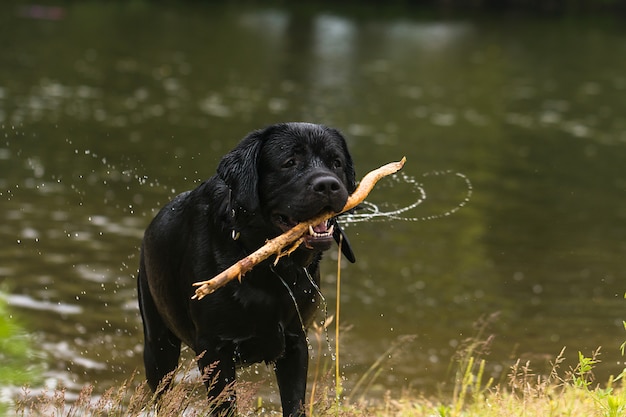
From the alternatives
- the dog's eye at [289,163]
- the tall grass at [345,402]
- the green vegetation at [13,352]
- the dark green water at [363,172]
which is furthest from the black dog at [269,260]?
the green vegetation at [13,352]

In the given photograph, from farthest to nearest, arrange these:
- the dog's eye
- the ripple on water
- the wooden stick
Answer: the ripple on water, the dog's eye, the wooden stick

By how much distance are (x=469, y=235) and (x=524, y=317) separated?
393 centimetres

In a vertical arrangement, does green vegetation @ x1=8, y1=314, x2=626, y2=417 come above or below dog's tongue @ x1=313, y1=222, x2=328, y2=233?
below

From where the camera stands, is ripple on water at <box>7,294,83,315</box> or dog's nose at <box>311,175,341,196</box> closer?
dog's nose at <box>311,175,341,196</box>

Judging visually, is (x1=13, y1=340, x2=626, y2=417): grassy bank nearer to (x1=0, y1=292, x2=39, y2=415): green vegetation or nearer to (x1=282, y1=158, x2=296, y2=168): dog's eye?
(x1=282, y1=158, x2=296, y2=168): dog's eye

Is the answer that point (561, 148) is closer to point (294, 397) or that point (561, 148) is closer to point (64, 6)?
point (294, 397)

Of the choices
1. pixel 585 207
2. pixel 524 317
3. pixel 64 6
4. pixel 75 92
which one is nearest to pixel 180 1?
pixel 64 6

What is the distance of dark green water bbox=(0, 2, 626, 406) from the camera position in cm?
994

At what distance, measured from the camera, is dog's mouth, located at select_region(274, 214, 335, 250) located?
448 cm

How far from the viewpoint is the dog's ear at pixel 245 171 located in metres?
4.65

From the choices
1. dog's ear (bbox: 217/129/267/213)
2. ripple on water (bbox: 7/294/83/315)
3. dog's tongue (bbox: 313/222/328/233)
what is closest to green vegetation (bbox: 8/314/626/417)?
dog's tongue (bbox: 313/222/328/233)

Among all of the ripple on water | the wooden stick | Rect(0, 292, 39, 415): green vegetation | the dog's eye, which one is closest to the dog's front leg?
the wooden stick

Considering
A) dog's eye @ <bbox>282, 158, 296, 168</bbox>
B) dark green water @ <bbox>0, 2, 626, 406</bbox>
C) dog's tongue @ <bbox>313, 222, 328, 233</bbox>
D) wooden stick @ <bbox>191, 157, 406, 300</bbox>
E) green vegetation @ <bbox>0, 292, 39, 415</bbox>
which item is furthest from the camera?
dark green water @ <bbox>0, 2, 626, 406</bbox>

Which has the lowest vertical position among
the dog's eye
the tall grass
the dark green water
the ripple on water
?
the dark green water
